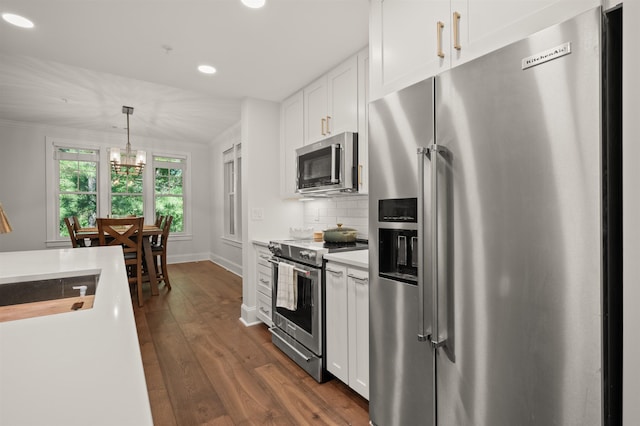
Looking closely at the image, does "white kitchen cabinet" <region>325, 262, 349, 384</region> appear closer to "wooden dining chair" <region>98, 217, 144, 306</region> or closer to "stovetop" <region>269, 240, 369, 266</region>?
"stovetop" <region>269, 240, 369, 266</region>

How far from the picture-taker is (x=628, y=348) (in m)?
0.90

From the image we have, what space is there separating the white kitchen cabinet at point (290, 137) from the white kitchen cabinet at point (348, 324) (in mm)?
1421

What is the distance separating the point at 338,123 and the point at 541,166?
183 cm

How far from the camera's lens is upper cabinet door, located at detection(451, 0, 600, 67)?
1059 mm

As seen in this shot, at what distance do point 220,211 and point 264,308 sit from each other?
387cm

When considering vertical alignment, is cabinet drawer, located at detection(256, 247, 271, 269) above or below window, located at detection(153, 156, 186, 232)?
below

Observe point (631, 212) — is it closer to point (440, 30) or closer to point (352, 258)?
point (440, 30)

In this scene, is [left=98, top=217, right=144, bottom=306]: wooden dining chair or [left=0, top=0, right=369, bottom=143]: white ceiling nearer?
[left=0, top=0, right=369, bottom=143]: white ceiling

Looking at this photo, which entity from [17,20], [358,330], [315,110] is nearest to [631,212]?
[358,330]

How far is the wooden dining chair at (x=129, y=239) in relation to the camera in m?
3.91

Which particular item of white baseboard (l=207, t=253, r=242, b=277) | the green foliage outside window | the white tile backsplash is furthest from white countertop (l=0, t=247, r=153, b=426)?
the green foliage outside window

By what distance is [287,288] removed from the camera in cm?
253

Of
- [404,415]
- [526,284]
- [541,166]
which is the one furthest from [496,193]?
[404,415]

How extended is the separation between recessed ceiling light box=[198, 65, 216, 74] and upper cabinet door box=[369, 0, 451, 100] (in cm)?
157
